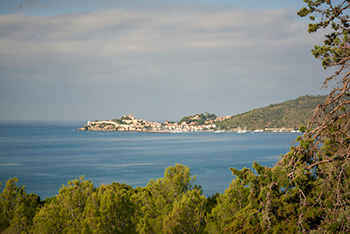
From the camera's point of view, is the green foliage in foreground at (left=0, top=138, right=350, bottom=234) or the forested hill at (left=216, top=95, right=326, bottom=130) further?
the forested hill at (left=216, top=95, right=326, bottom=130)

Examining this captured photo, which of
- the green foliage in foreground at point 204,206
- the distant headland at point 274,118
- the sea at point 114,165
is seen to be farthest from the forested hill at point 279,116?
the green foliage in foreground at point 204,206

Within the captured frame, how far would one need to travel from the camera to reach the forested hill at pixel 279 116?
135 metres

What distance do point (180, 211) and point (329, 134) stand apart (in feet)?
27.0

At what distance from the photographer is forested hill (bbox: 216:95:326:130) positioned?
13496 cm

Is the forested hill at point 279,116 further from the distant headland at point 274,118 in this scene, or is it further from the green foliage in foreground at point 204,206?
the green foliage in foreground at point 204,206

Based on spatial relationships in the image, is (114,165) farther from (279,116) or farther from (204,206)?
(279,116)

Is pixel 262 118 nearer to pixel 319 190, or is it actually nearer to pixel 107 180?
pixel 107 180

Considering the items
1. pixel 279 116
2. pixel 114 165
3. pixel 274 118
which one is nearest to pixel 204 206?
pixel 114 165

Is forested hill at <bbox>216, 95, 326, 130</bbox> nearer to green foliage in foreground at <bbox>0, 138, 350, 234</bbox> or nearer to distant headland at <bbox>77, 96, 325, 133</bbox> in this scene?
distant headland at <bbox>77, 96, 325, 133</bbox>

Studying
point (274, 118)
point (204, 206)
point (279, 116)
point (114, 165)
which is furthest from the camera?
point (274, 118)

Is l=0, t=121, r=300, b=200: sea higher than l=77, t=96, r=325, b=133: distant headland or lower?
lower

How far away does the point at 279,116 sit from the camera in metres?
154

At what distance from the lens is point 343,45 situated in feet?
29.0

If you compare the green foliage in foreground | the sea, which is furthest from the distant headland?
the green foliage in foreground
